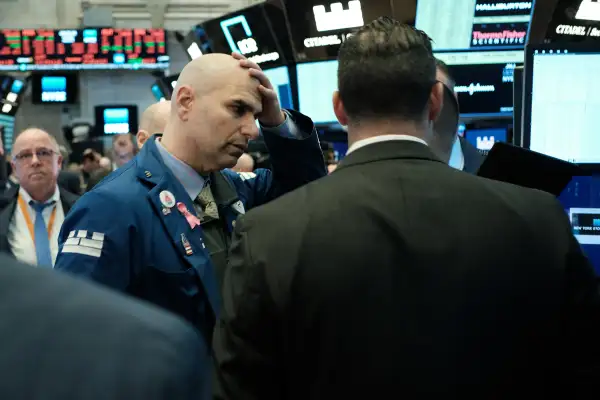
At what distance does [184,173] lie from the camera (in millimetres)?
2139

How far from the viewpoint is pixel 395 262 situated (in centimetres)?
132

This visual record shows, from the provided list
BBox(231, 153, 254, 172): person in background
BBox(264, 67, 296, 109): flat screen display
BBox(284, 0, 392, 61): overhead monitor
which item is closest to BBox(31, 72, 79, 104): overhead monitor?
BBox(264, 67, 296, 109): flat screen display

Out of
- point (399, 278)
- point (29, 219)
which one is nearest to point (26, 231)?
point (29, 219)

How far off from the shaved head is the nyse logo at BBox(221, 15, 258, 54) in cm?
382

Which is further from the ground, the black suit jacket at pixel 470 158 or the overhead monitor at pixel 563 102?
the overhead monitor at pixel 563 102

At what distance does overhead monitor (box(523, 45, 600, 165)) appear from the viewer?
251 cm

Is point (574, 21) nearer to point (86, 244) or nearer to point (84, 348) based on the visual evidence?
point (86, 244)

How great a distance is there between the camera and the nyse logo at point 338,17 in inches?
201

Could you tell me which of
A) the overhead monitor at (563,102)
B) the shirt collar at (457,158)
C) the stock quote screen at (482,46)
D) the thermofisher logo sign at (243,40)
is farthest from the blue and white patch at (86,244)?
the thermofisher logo sign at (243,40)

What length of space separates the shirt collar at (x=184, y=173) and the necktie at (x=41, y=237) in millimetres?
1758

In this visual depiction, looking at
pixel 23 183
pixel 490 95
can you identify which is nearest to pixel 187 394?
pixel 23 183

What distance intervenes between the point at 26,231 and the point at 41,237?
0.09 meters

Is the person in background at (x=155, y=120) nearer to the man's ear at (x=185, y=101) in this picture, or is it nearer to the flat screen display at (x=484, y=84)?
the man's ear at (x=185, y=101)

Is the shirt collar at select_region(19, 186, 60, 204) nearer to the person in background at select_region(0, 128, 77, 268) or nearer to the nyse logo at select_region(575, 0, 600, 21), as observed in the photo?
the person in background at select_region(0, 128, 77, 268)
